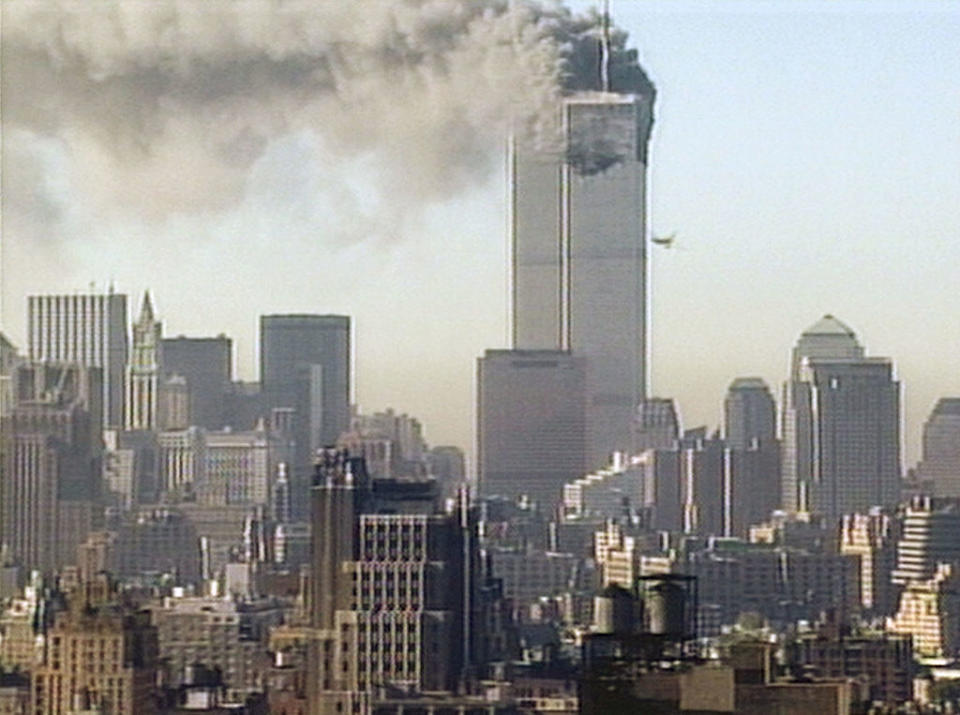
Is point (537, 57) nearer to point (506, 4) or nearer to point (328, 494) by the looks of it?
point (506, 4)

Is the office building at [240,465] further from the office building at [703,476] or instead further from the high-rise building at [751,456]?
the high-rise building at [751,456]

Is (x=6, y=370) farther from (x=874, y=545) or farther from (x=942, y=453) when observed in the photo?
(x=942, y=453)

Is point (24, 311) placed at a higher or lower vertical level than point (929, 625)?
higher

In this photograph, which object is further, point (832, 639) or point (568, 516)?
point (568, 516)

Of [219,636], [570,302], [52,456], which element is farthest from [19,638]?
[570,302]

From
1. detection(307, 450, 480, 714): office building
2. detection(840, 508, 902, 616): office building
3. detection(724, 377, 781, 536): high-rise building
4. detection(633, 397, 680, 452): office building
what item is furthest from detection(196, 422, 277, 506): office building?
detection(840, 508, 902, 616): office building

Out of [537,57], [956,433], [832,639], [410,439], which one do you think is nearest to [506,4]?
[537,57]
